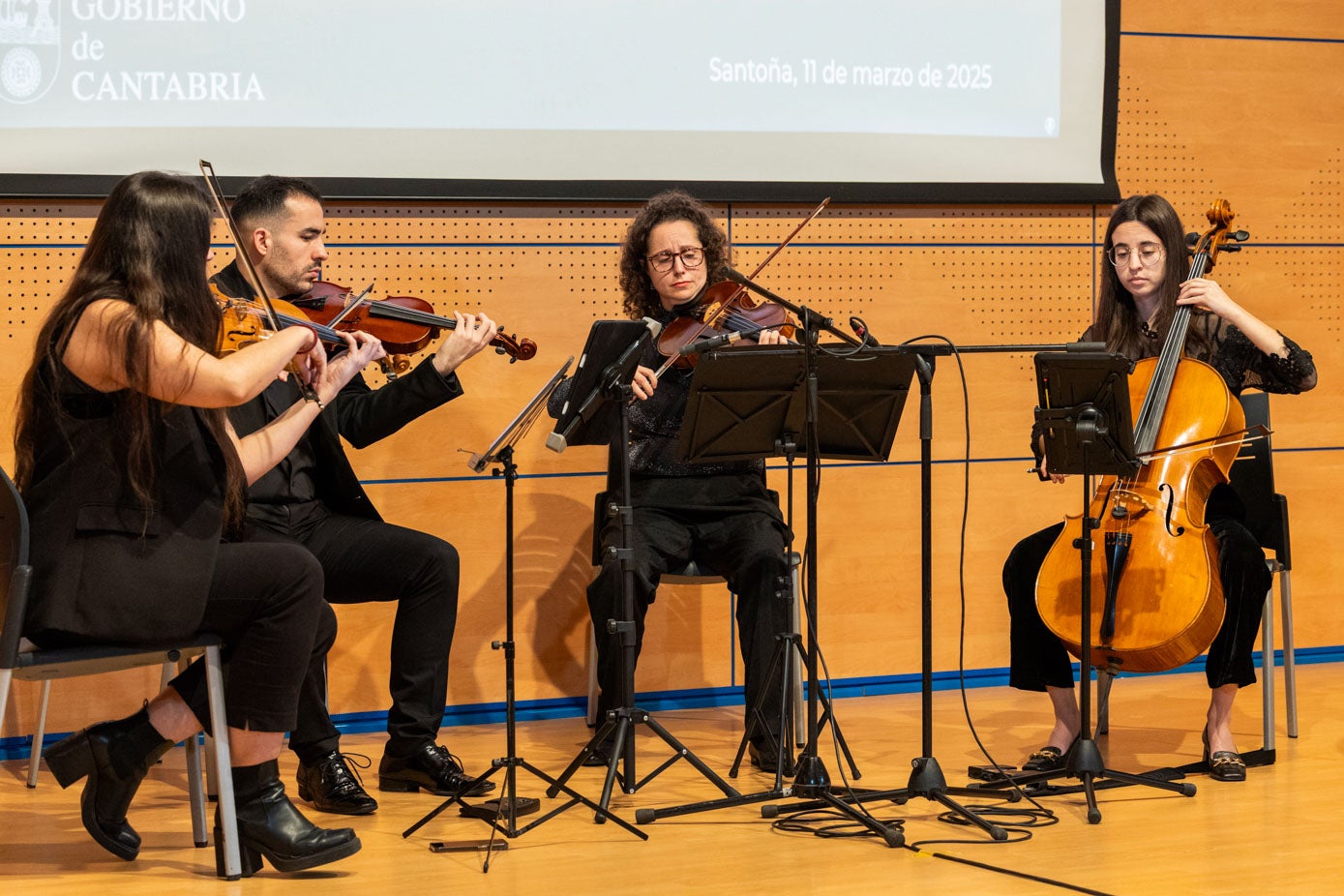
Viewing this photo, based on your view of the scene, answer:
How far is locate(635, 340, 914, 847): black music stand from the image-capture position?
2.83 metres

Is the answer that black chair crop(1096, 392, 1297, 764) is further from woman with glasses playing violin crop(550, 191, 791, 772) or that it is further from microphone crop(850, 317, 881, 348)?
microphone crop(850, 317, 881, 348)

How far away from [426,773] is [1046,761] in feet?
4.45

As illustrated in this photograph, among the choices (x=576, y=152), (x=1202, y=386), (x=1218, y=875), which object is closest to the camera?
(x=1218, y=875)

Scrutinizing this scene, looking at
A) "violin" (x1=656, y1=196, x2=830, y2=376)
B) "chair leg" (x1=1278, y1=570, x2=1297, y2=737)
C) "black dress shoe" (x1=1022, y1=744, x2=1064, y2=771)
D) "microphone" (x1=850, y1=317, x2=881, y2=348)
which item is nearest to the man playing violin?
"violin" (x1=656, y1=196, x2=830, y2=376)

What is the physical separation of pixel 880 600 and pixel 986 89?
4.95ft

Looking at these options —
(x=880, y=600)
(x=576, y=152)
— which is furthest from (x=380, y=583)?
(x=880, y=600)

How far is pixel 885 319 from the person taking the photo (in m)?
4.26

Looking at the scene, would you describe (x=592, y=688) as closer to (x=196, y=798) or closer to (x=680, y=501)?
(x=680, y=501)

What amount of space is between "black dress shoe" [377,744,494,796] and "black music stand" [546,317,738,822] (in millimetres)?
255

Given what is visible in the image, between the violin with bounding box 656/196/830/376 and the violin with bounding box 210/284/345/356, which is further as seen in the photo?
the violin with bounding box 656/196/830/376

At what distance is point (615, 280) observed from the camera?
4.05m

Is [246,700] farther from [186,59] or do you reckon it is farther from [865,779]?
[186,59]

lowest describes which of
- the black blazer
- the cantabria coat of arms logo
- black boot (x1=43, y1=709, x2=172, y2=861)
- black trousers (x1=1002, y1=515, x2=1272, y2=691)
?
black boot (x1=43, y1=709, x2=172, y2=861)

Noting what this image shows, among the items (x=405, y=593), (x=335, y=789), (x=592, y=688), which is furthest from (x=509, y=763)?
(x=592, y=688)
